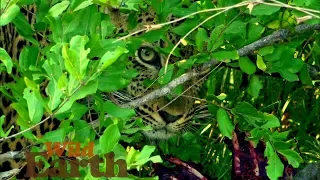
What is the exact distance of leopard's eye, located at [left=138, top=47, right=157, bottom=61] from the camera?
4.25 meters

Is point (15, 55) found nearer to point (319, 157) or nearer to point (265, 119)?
point (265, 119)

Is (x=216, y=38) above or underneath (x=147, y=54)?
above

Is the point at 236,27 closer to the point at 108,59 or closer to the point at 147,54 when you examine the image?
the point at 108,59

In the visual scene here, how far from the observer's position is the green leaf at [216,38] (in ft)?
10.3

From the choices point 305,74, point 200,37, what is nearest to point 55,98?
point 200,37

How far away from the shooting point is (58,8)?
9.04 ft

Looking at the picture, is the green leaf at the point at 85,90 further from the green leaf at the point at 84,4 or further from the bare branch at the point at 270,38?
the bare branch at the point at 270,38

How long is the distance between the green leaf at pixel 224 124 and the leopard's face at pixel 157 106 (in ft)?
2.41

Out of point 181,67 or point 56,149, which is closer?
point 56,149

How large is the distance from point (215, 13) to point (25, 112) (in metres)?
0.84

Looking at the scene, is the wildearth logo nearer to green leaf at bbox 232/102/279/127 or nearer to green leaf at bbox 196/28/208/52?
green leaf at bbox 196/28/208/52

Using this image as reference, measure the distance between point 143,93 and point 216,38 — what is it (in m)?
0.98

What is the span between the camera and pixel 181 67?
3.25m

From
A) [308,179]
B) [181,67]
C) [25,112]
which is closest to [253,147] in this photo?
[308,179]
